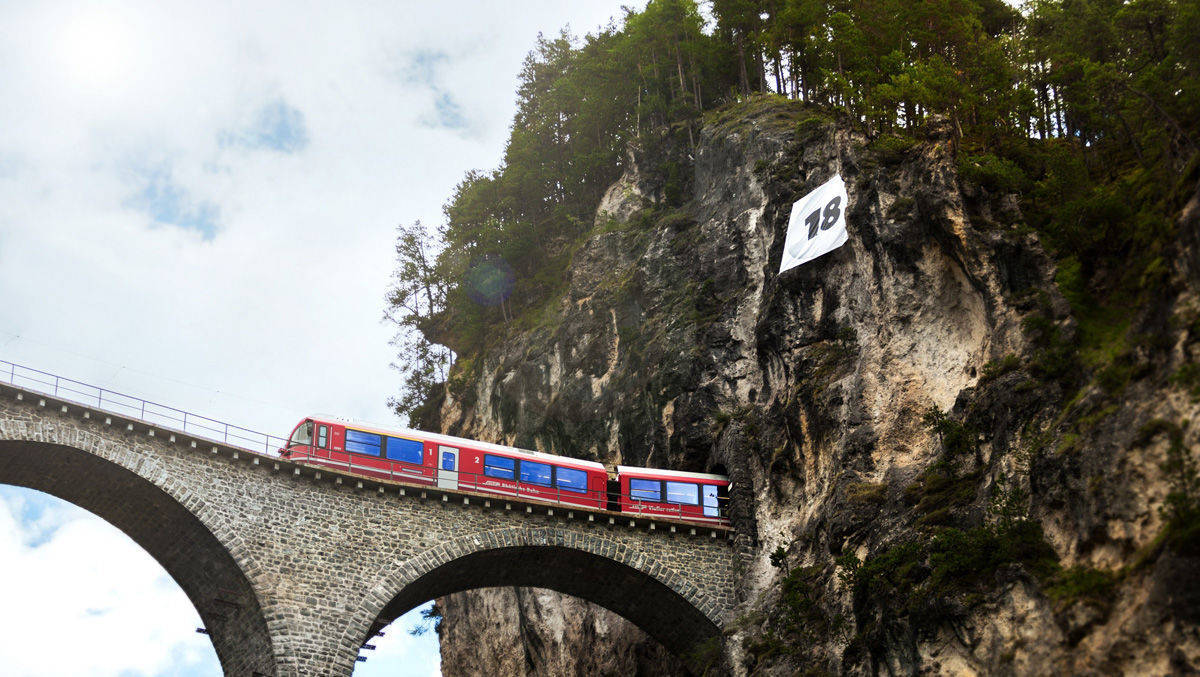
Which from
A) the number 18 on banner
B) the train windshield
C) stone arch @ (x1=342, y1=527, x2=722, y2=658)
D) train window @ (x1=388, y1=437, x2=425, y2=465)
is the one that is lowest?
stone arch @ (x1=342, y1=527, x2=722, y2=658)

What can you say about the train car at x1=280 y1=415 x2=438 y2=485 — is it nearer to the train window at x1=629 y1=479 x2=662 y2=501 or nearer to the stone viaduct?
the stone viaduct

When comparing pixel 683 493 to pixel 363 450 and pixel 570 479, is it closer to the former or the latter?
pixel 570 479

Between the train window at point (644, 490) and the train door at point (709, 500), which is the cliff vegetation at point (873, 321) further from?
the train window at point (644, 490)

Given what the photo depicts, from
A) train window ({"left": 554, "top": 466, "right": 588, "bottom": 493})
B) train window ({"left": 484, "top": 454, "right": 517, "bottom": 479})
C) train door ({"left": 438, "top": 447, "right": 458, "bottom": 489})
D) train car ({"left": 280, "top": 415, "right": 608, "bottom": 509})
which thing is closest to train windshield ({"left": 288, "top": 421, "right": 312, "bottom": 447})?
train car ({"left": 280, "top": 415, "right": 608, "bottom": 509})

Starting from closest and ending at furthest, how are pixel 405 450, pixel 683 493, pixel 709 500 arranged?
1. pixel 405 450
2. pixel 683 493
3. pixel 709 500

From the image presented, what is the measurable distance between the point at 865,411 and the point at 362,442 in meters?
17.9

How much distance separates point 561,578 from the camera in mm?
39875

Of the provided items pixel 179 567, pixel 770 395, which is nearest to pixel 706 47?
pixel 770 395

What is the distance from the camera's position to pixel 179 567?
35.6m

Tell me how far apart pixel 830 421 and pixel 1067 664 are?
568 inches

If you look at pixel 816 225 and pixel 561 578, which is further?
pixel 561 578

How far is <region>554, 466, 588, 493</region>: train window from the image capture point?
39.5 metres

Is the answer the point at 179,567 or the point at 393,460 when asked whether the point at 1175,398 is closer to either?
the point at 393,460

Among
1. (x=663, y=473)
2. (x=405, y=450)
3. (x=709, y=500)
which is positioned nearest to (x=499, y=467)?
(x=405, y=450)
